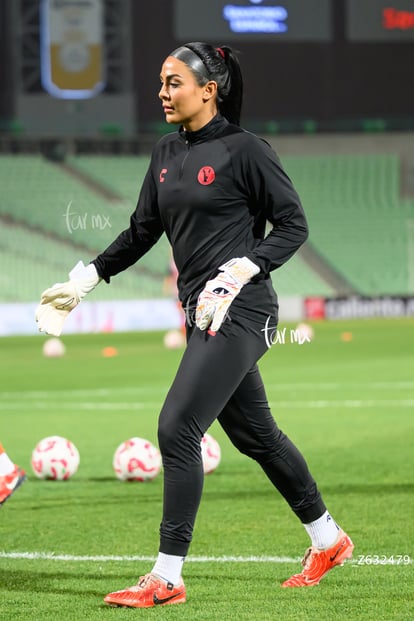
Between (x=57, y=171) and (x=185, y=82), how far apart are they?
108 feet

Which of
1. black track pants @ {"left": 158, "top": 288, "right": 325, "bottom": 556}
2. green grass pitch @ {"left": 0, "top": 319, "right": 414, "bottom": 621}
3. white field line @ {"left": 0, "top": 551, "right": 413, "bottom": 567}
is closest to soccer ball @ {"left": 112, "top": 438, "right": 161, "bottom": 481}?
green grass pitch @ {"left": 0, "top": 319, "right": 414, "bottom": 621}

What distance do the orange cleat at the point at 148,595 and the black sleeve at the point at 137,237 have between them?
1396 millimetres

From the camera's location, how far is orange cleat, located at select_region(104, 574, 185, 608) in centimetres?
518

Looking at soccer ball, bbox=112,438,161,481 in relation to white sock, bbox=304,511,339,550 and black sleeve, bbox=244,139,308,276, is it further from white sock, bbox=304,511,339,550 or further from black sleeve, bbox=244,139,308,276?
black sleeve, bbox=244,139,308,276

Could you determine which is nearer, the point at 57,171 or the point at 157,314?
the point at 157,314

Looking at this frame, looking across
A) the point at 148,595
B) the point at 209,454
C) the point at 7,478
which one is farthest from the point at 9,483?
the point at 209,454

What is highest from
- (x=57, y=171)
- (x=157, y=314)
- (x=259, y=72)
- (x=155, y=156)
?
(x=155, y=156)

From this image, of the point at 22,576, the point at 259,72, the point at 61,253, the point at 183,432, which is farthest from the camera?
the point at 259,72

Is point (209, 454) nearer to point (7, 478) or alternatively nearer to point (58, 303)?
point (7, 478)

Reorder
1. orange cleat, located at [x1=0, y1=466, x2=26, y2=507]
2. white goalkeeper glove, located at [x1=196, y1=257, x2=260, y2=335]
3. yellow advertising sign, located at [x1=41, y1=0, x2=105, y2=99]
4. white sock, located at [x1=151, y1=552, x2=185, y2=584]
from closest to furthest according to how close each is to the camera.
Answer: white goalkeeper glove, located at [x1=196, y1=257, x2=260, y2=335] < white sock, located at [x1=151, y1=552, x2=185, y2=584] < orange cleat, located at [x1=0, y1=466, x2=26, y2=507] < yellow advertising sign, located at [x1=41, y1=0, x2=105, y2=99]

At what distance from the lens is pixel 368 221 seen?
40.4 metres

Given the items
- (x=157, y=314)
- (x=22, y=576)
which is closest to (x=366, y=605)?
(x=22, y=576)

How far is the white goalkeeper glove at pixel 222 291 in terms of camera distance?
16.7ft

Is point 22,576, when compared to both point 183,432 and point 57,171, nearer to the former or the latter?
point 183,432
